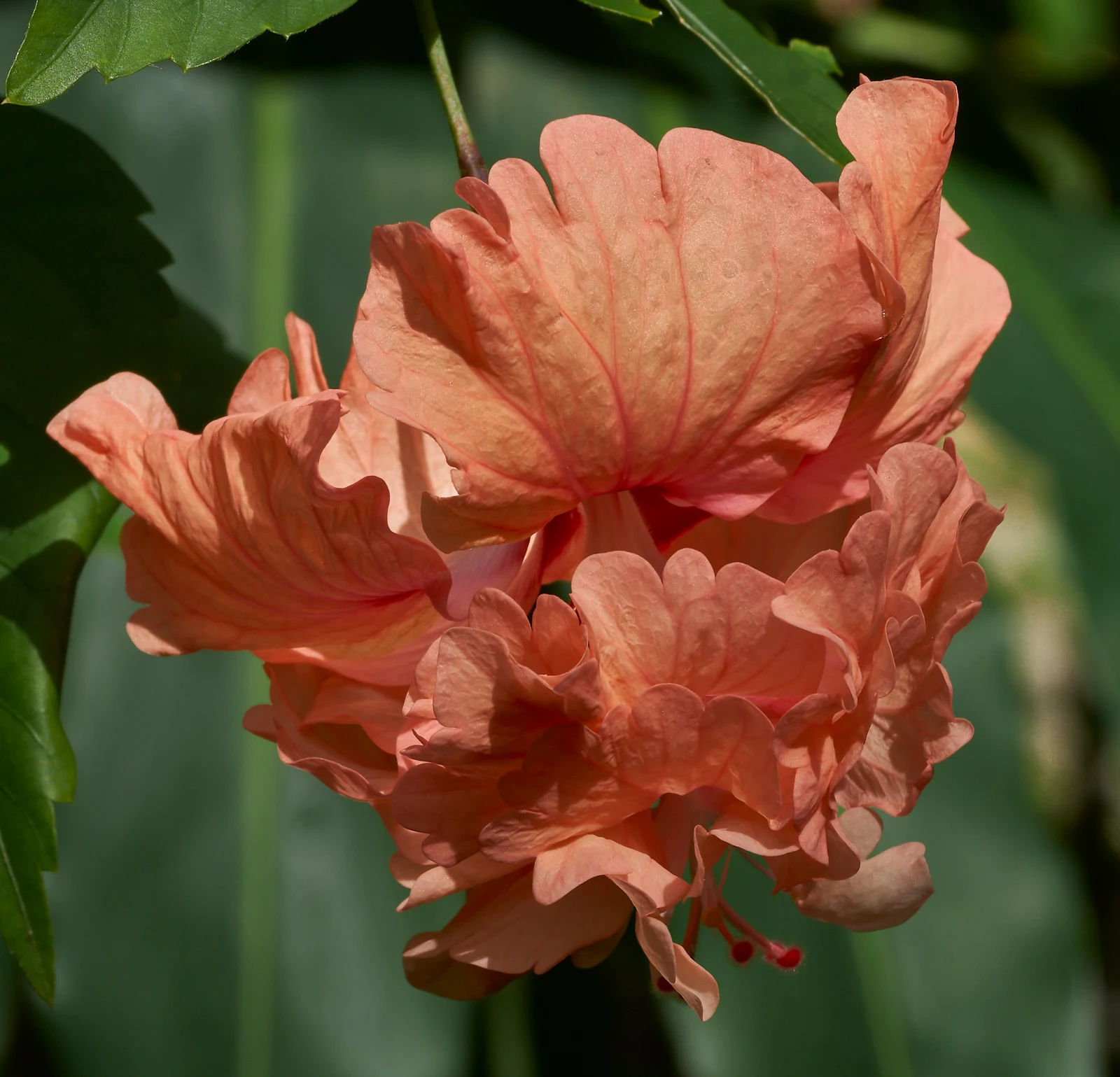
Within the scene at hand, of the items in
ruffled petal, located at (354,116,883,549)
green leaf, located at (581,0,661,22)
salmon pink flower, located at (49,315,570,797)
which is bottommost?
salmon pink flower, located at (49,315,570,797)

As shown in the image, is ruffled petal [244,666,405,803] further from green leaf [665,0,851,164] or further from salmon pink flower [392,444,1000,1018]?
green leaf [665,0,851,164]

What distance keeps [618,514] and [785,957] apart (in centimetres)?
21

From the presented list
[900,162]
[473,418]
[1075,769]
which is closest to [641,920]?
[473,418]

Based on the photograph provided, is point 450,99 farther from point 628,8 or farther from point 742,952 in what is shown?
point 742,952

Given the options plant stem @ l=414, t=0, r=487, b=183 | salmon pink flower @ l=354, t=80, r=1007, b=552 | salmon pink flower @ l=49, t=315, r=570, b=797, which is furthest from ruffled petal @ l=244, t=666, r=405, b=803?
plant stem @ l=414, t=0, r=487, b=183

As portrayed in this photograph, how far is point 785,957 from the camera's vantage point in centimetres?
52

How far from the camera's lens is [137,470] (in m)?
0.44

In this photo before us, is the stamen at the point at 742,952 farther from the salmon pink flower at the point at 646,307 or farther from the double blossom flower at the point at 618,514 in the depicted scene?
the salmon pink flower at the point at 646,307

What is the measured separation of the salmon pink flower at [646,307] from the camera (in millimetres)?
383

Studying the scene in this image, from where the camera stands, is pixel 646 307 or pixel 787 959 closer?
pixel 646 307

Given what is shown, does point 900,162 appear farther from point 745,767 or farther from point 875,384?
point 745,767

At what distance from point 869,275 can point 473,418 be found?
0.14 metres

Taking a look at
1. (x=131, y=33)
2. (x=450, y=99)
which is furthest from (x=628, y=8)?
(x=131, y=33)

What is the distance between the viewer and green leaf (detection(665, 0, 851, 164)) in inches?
21.1
